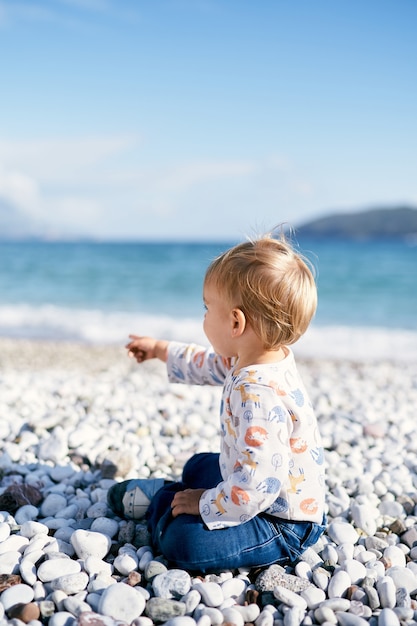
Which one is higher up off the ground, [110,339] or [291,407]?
[291,407]

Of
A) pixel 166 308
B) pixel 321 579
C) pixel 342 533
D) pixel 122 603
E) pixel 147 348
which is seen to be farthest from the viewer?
pixel 166 308

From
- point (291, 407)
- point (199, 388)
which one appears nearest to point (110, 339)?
point (199, 388)

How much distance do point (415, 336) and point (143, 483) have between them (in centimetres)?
787

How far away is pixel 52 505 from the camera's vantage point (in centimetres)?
263

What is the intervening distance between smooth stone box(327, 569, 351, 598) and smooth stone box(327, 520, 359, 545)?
305 mm

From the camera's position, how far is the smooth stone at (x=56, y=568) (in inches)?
80.4

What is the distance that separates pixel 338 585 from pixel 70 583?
2.80ft

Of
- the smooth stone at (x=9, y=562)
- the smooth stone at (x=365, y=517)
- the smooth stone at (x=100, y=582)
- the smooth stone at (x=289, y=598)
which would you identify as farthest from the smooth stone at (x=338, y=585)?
the smooth stone at (x=9, y=562)

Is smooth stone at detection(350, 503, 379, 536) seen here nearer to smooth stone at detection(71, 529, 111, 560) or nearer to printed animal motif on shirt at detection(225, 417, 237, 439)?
printed animal motif on shirt at detection(225, 417, 237, 439)

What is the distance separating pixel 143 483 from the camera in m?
2.58

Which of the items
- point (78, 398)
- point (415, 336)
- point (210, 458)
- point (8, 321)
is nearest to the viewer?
point (210, 458)

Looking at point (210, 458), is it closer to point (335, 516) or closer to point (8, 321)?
point (335, 516)

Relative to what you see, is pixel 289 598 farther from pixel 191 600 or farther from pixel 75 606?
pixel 75 606

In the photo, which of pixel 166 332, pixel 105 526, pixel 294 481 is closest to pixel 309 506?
pixel 294 481
